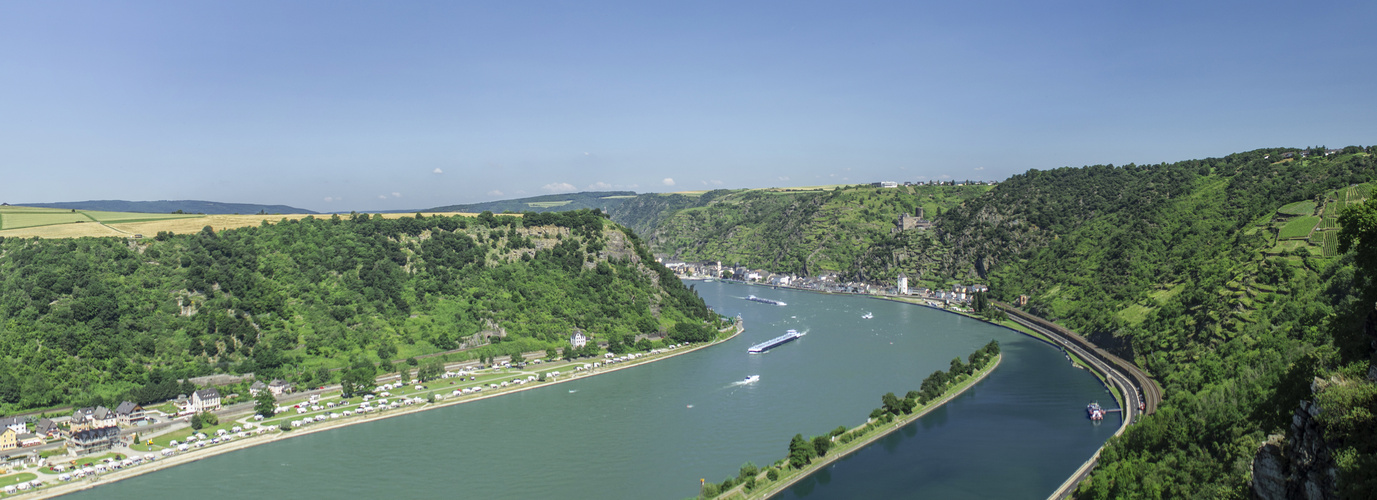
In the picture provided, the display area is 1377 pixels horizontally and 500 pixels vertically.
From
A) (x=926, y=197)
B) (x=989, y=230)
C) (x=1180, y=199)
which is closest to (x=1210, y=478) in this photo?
(x=1180, y=199)

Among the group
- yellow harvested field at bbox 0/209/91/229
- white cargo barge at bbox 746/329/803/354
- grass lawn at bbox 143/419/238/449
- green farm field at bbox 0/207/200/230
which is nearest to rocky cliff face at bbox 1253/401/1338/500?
grass lawn at bbox 143/419/238/449

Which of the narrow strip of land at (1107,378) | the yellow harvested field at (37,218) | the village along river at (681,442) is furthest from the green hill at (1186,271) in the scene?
the yellow harvested field at (37,218)

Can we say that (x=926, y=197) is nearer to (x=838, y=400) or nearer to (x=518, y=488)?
(x=838, y=400)

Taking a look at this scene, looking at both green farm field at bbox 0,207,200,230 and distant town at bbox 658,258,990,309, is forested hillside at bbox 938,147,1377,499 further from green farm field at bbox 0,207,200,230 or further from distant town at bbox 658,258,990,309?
green farm field at bbox 0,207,200,230

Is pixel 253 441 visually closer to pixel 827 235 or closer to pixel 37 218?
pixel 37 218

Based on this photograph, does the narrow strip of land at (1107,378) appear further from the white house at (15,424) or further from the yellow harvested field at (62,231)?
the yellow harvested field at (62,231)

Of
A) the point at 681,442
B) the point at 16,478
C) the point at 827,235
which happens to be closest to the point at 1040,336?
the point at 681,442
